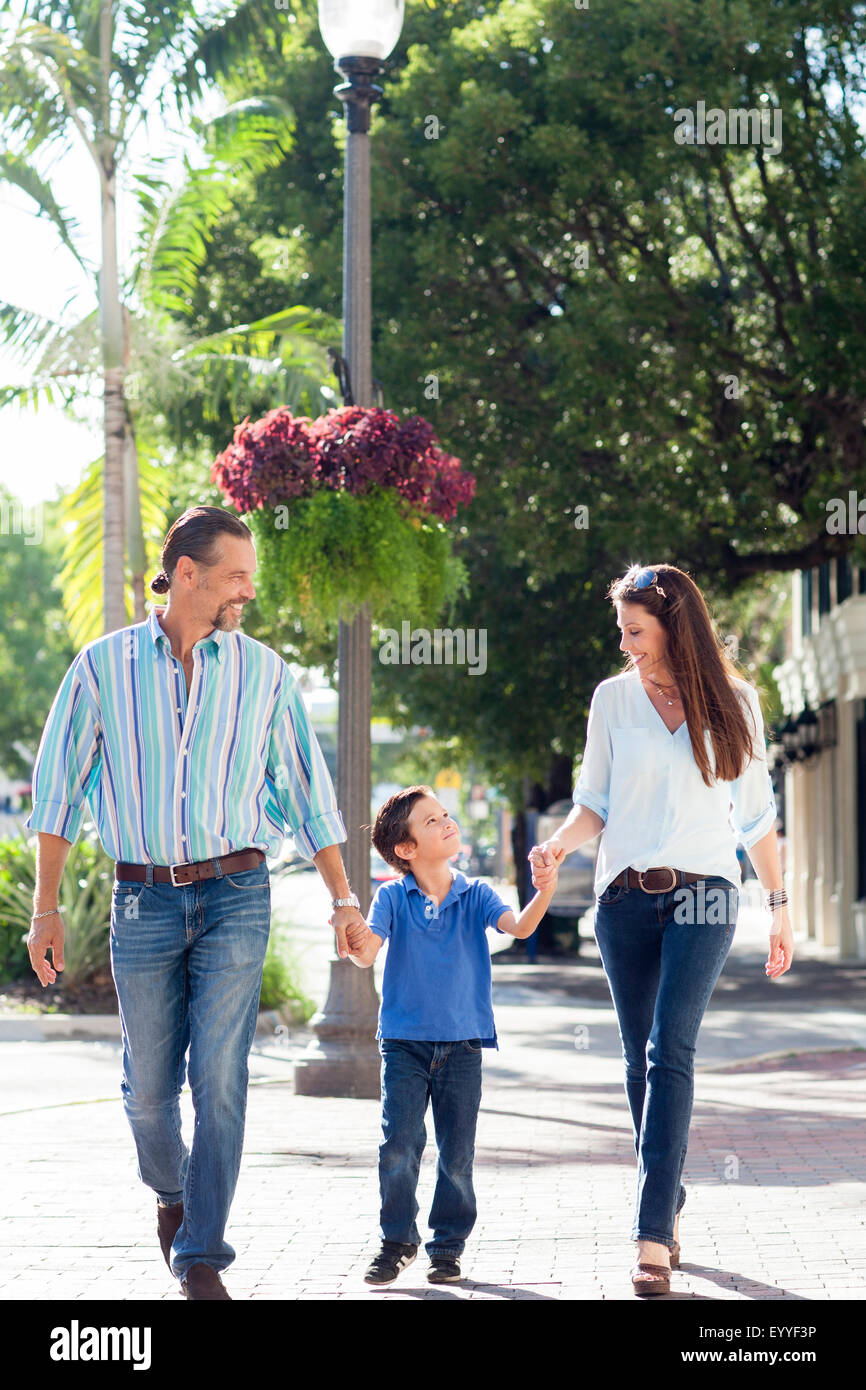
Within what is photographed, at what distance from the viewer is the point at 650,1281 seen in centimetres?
443

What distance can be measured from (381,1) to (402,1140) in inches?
257

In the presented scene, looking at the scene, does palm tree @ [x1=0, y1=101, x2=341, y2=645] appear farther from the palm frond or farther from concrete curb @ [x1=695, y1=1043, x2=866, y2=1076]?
concrete curb @ [x1=695, y1=1043, x2=866, y2=1076]

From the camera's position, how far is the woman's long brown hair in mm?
4766

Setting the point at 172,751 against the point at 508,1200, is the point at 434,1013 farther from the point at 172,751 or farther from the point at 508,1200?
the point at 508,1200

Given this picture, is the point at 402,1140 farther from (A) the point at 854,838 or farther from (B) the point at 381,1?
(A) the point at 854,838

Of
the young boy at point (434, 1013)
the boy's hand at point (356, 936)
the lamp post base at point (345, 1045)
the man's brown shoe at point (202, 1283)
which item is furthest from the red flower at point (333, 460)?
the man's brown shoe at point (202, 1283)

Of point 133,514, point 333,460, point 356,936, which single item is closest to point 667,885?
point 356,936

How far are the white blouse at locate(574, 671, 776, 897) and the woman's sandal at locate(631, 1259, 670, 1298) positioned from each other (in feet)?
3.15

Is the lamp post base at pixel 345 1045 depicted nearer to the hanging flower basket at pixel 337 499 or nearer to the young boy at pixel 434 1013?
the hanging flower basket at pixel 337 499

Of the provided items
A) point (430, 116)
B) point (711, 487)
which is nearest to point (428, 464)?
point (711, 487)

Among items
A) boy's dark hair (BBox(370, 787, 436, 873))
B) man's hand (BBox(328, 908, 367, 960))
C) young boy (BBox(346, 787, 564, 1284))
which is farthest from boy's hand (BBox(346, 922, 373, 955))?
boy's dark hair (BBox(370, 787, 436, 873))

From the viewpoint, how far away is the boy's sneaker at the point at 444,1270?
15.5 feet

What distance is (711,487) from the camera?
17.1 metres

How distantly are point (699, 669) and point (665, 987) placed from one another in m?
0.84
